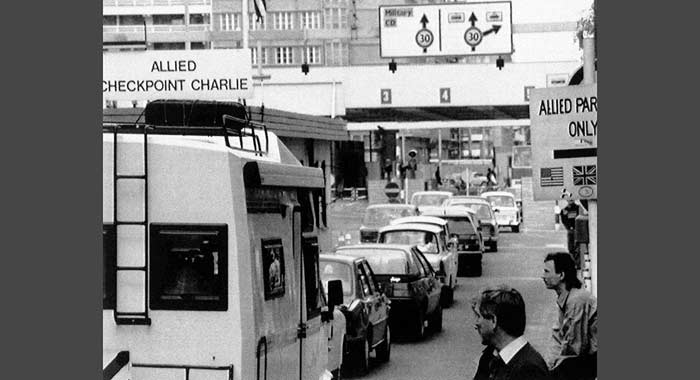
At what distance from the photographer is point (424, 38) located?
36219mm

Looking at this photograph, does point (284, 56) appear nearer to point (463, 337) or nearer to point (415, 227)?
point (415, 227)

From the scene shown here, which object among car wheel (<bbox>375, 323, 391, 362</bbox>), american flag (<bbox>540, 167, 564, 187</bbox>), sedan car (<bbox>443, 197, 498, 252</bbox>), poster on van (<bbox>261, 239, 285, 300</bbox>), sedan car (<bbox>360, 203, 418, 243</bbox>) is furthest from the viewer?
sedan car (<bbox>443, 197, 498, 252</bbox>)

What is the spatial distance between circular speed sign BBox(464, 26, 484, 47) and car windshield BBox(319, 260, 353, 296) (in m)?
20.2

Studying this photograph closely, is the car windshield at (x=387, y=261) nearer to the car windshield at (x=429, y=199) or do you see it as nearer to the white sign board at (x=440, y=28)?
the white sign board at (x=440, y=28)

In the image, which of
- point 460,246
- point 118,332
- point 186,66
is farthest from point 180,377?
point 460,246

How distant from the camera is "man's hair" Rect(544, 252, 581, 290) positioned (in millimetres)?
8492

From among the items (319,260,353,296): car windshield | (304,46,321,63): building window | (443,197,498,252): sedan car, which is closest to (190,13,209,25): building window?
(304,46,321,63): building window

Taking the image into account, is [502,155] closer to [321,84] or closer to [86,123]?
[321,84]

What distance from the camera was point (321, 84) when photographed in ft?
137

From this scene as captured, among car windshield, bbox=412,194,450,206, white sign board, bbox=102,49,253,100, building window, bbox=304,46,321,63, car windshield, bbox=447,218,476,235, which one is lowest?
car windshield, bbox=447,218,476,235

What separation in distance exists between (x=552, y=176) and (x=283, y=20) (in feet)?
277

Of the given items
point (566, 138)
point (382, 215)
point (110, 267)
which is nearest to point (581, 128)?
point (566, 138)

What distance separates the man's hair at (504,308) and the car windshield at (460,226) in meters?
30.4

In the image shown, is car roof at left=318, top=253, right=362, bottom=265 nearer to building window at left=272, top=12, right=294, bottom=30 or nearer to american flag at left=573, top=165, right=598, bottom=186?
american flag at left=573, top=165, right=598, bottom=186
